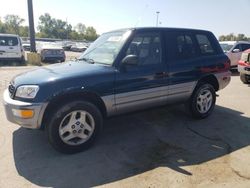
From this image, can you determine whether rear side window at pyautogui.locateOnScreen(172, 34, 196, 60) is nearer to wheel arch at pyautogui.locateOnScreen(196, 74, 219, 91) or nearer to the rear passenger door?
the rear passenger door

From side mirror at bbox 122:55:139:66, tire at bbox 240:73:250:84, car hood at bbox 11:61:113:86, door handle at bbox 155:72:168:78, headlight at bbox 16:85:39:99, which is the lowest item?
tire at bbox 240:73:250:84

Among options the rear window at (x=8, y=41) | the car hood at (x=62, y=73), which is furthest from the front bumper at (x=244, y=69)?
the rear window at (x=8, y=41)

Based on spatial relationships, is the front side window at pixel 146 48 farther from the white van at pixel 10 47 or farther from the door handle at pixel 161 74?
the white van at pixel 10 47

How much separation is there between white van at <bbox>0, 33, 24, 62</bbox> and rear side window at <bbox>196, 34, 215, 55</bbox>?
1362 centimetres

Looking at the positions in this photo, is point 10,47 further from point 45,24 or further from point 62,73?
point 45,24

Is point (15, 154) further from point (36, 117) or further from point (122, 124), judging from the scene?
→ point (122, 124)

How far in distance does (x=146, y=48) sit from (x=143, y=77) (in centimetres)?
56

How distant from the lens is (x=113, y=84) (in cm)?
412

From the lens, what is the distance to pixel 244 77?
32.1 ft

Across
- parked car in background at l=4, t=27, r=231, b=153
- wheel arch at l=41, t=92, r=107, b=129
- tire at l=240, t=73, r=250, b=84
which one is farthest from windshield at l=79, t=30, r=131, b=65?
tire at l=240, t=73, r=250, b=84

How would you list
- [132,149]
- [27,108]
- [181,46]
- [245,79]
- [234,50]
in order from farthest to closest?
[234,50], [245,79], [181,46], [132,149], [27,108]

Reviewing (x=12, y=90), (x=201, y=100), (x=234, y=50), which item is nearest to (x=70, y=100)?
(x=12, y=90)

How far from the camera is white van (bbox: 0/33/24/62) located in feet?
52.7

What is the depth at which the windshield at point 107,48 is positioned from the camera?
14.4ft
